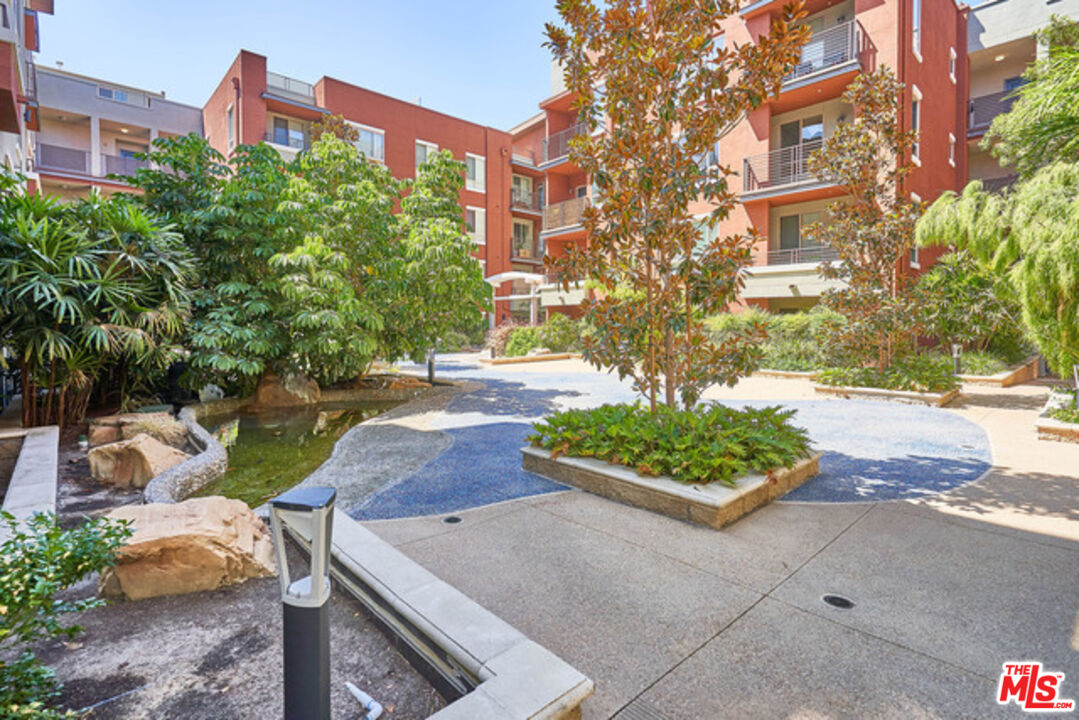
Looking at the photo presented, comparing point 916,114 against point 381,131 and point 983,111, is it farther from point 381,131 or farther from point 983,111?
point 381,131

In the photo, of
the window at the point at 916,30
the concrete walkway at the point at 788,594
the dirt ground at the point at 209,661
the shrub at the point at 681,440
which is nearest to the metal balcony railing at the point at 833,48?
the window at the point at 916,30

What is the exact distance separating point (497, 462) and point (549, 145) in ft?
69.1

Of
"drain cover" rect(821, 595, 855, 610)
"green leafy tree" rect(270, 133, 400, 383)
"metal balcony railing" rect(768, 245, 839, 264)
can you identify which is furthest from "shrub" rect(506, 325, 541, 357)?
"drain cover" rect(821, 595, 855, 610)

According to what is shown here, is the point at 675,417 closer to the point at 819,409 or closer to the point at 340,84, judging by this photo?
the point at 819,409

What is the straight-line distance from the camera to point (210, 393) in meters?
9.73

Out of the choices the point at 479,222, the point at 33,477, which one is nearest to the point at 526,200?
the point at 479,222

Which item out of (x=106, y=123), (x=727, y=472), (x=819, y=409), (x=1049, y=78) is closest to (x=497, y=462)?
(x=727, y=472)

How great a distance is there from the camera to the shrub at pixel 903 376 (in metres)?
8.91

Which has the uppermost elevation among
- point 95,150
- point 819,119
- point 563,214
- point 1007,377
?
point 95,150

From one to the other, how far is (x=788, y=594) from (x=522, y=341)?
15.7 meters

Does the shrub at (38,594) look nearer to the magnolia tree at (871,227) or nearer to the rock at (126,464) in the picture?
the rock at (126,464)

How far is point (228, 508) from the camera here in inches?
130

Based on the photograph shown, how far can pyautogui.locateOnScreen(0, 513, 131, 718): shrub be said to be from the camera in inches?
65.2

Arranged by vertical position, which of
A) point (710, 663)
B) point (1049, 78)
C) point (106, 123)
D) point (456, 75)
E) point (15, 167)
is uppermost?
point (106, 123)
